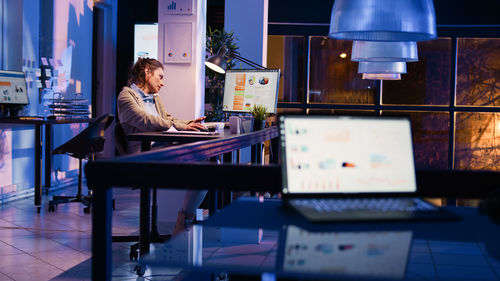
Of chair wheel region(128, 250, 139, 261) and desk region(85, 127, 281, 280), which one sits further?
chair wheel region(128, 250, 139, 261)

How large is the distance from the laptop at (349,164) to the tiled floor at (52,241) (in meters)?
2.55

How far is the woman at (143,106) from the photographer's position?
430cm

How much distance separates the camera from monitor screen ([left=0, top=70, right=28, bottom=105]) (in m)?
6.09

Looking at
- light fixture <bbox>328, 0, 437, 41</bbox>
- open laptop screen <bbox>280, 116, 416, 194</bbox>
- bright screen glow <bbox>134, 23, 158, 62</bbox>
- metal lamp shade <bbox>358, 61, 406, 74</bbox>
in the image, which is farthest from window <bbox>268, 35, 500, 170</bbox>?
open laptop screen <bbox>280, 116, 416, 194</bbox>

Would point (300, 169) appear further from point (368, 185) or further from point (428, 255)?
point (428, 255)

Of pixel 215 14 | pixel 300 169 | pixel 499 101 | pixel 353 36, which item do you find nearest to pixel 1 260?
pixel 353 36

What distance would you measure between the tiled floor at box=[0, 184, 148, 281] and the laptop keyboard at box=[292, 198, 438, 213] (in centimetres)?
261

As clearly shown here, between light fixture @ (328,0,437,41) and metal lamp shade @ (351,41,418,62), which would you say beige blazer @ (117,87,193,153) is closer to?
metal lamp shade @ (351,41,418,62)

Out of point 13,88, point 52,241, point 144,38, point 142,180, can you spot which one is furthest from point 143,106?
point 144,38

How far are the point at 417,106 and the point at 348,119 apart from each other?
8.74 meters

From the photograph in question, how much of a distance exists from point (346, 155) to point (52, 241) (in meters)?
3.79

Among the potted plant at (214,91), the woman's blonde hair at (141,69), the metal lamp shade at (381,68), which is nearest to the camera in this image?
the woman's blonde hair at (141,69)

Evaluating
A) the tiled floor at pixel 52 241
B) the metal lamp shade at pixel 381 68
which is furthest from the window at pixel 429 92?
the tiled floor at pixel 52 241

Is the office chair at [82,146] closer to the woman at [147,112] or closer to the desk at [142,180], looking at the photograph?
the woman at [147,112]
